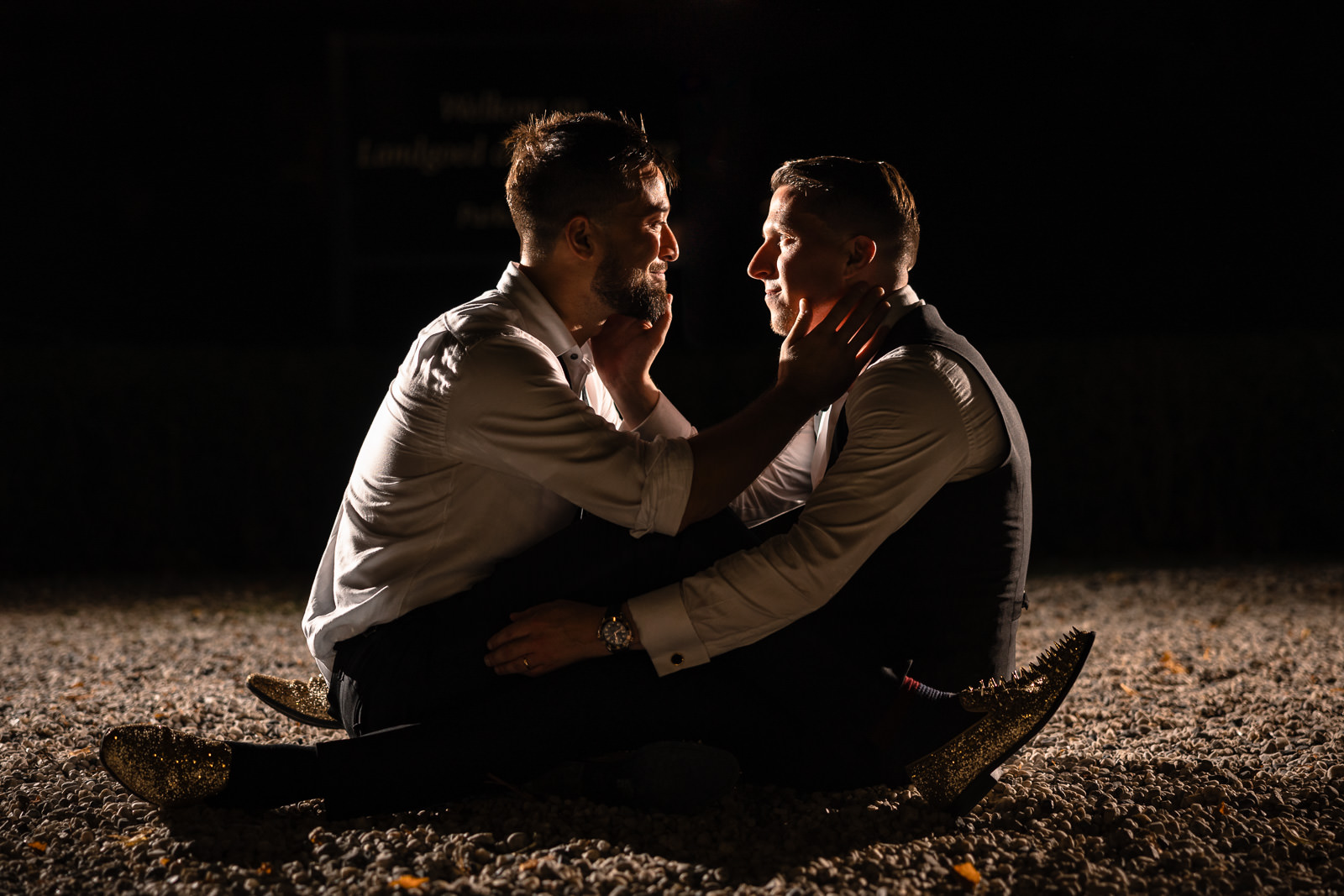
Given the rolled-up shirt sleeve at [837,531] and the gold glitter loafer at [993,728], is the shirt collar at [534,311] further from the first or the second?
the gold glitter loafer at [993,728]

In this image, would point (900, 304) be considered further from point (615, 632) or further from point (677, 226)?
point (677, 226)

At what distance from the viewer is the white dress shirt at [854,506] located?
2.68 meters

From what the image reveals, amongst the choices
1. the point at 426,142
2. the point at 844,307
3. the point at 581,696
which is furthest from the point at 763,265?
the point at 426,142

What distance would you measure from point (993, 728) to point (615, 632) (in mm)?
858

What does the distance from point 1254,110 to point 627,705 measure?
890 centimetres

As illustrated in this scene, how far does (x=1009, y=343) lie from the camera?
281 inches

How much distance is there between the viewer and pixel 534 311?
3.13 meters

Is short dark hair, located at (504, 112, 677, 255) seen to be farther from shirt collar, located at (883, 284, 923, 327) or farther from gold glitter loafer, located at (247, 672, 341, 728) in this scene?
gold glitter loafer, located at (247, 672, 341, 728)

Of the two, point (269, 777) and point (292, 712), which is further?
point (292, 712)

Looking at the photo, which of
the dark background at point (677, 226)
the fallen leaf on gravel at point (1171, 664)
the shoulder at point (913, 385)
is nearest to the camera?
the shoulder at point (913, 385)

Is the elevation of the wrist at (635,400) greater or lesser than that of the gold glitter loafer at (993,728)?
greater

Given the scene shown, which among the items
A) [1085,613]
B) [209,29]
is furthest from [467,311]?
[209,29]

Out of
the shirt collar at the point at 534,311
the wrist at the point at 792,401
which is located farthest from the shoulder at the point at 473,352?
the wrist at the point at 792,401

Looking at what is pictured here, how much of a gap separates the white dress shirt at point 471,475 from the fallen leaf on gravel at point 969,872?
0.91m
